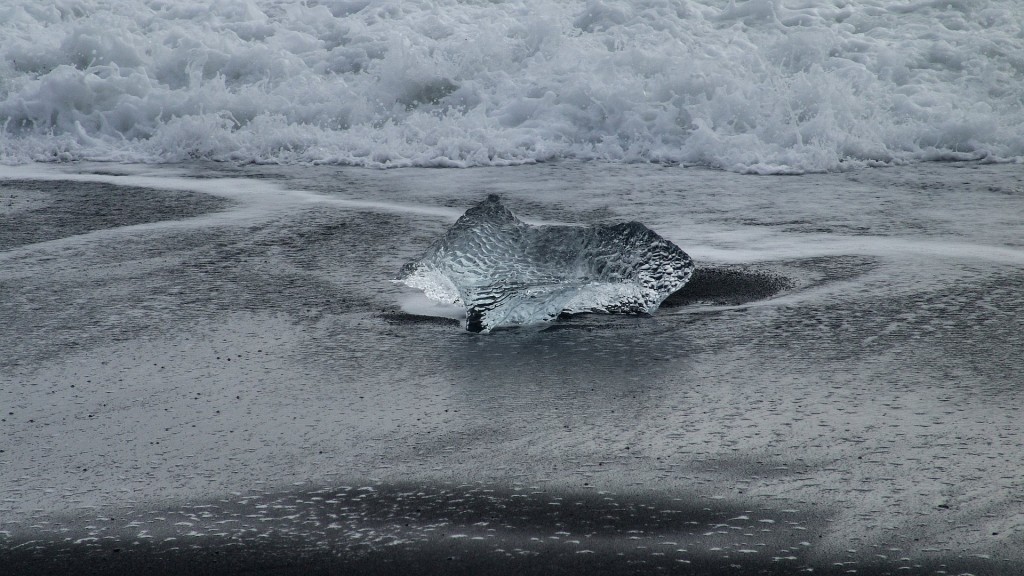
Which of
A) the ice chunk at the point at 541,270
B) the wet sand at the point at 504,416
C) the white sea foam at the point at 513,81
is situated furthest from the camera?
the white sea foam at the point at 513,81

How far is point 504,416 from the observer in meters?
2.59

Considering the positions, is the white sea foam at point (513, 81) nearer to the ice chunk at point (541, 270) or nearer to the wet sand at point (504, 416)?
the wet sand at point (504, 416)

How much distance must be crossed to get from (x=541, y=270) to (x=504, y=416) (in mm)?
1077

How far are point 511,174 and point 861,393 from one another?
13.0 feet

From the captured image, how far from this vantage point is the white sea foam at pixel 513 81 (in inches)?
278

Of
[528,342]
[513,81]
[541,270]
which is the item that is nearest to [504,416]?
[528,342]

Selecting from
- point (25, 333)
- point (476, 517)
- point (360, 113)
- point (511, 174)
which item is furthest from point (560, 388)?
point (360, 113)

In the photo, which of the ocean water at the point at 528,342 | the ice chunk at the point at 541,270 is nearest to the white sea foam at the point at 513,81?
the ocean water at the point at 528,342

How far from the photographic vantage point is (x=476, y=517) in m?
2.08

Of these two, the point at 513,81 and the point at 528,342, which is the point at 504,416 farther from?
the point at 513,81

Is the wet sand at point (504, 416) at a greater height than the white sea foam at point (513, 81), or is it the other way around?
the white sea foam at point (513, 81)

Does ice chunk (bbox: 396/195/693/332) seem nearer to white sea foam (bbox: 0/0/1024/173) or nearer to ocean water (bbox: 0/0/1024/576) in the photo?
ocean water (bbox: 0/0/1024/576)

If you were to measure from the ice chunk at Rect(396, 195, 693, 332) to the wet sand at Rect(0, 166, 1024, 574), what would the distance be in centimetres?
9

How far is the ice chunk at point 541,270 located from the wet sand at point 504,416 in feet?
0.29
